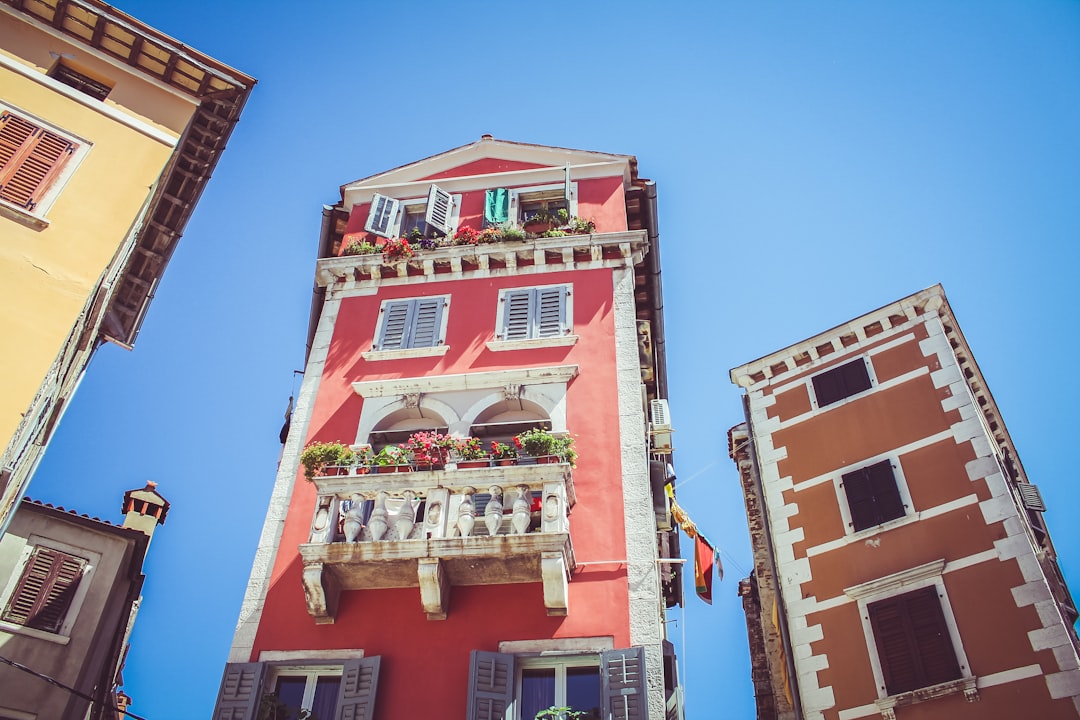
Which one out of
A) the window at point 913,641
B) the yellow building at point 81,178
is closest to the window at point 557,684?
the window at point 913,641

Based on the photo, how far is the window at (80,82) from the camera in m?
17.5

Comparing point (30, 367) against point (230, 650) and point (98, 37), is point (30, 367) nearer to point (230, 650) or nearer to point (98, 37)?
point (230, 650)

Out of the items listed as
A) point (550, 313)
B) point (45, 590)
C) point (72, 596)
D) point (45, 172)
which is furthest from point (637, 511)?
point (45, 590)

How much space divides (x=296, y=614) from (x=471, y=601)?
2.81m

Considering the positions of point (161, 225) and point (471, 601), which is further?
point (161, 225)

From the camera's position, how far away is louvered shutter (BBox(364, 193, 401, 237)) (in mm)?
21938

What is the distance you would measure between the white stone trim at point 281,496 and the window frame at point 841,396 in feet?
36.8

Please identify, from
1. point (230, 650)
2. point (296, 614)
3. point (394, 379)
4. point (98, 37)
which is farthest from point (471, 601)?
point (98, 37)

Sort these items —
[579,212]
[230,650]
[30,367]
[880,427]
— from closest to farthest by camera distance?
[30,367] → [230,650] → [880,427] → [579,212]

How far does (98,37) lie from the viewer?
57.9ft

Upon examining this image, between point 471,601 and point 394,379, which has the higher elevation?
point 394,379

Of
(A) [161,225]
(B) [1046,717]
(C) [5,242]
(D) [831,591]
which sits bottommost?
(B) [1046,717]

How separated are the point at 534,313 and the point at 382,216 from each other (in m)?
5.13

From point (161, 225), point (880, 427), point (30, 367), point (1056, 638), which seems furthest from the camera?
point (880, 427)
